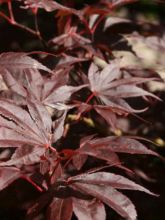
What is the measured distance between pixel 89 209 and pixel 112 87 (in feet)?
1.41

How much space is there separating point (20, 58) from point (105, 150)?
0.30 metres

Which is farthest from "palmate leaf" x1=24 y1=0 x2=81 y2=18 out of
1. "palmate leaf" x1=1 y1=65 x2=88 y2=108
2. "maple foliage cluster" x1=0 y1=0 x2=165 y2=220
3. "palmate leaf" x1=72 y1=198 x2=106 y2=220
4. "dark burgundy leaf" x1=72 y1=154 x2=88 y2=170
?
"palmate leaf" x1=72 y1=198 x2=106 y2=220

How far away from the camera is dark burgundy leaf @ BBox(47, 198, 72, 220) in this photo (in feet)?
3.04

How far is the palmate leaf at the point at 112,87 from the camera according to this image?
1.25 m

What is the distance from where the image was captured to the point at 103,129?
155 cm

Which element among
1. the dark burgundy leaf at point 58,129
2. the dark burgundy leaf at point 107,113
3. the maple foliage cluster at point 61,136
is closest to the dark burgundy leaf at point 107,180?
the maple foliage cluster at point 61,136

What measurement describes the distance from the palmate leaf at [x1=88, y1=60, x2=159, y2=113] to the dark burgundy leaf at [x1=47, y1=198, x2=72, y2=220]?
0.37 m

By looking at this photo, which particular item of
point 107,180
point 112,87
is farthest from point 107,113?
point 107,180

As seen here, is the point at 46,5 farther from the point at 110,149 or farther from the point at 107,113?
the point at 110,149

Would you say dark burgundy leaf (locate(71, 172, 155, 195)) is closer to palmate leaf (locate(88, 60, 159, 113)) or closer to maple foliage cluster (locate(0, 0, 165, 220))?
maple foliage cluster (locate(0, 0, 165, 220))

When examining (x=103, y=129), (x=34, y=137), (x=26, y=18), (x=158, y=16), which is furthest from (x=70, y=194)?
(x=158, y=16)

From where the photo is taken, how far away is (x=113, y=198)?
940 millimetres

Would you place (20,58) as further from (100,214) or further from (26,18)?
(26,18)

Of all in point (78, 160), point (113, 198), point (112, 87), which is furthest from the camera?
point (112, 87)
